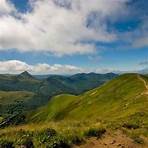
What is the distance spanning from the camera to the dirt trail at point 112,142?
66.0ft

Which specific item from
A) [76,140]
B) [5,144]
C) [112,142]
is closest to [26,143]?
[5,144]

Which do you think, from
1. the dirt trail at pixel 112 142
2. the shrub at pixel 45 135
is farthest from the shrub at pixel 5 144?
the dirt trail at pixel 112 142

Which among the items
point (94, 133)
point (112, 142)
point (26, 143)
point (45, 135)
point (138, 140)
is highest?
point (45, 135)

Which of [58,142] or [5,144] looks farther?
[58,142]

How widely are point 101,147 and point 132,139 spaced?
3.95m

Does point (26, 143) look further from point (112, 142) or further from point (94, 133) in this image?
point (112, 142)

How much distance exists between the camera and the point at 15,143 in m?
17.7

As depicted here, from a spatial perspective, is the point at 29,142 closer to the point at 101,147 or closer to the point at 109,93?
the point at 101,147

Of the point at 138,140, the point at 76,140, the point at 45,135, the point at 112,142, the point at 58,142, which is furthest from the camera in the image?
the point at 138,140

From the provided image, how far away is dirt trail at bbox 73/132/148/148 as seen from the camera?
20.1 m

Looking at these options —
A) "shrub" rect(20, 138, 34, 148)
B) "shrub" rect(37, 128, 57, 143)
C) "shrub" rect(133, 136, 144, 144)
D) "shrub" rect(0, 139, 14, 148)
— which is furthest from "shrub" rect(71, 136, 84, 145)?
"shrub" rect(133, 136, 144, 144)

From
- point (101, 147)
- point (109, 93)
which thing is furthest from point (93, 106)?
point (101, 147)

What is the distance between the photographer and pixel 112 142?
2111 centimetres

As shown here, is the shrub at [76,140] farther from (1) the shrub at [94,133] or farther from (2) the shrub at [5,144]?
(2) the shrub at [5,144]
